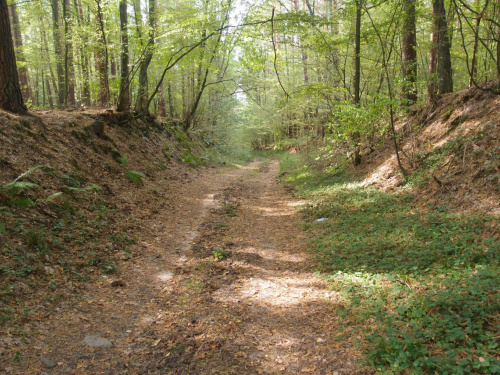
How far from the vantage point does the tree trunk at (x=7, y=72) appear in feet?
23.4

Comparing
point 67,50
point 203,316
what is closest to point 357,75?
point 203,316

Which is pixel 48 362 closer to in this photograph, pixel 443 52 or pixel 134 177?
pixel 134 177

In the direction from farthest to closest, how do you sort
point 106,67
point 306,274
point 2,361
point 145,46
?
1. point 106,67
2. point 145,46
3. point 306,274
4. point 2,361

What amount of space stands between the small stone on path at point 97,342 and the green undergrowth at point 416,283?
8.71ft

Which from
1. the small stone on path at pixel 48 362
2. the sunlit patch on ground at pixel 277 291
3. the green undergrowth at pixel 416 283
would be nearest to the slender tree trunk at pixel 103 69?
the green undergrowth at pixel 416 283

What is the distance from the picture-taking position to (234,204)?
33.1 feet

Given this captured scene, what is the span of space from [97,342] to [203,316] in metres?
1.25

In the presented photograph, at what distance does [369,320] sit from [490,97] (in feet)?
23.8

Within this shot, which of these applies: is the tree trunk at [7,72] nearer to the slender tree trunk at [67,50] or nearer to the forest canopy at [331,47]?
the forest canopy at [331,47]

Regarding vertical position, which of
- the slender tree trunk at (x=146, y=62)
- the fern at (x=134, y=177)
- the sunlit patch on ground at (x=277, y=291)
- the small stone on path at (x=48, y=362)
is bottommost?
the sunlit patch on ground at (x=277, y=291)

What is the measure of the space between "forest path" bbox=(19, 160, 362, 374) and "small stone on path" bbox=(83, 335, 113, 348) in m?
0.02

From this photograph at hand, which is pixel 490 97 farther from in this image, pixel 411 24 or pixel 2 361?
pixel 2 361

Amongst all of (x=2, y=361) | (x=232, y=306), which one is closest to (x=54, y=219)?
(x=2, y=361)

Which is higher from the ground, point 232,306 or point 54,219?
point 54,219
